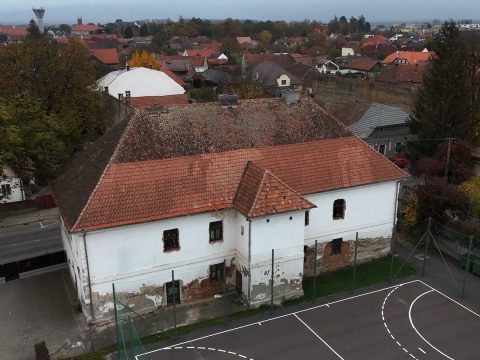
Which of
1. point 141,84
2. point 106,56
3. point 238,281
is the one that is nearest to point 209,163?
point 238,281

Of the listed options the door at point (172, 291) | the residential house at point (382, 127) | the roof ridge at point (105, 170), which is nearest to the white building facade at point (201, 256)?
the door at point (172, 291)

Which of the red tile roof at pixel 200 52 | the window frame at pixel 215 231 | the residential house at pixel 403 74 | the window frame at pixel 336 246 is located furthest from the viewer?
the red tile roof at pixel 200 52

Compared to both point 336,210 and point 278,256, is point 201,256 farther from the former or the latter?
point 336,210

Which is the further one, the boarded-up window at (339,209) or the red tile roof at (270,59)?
the red tile roof at (270,59)

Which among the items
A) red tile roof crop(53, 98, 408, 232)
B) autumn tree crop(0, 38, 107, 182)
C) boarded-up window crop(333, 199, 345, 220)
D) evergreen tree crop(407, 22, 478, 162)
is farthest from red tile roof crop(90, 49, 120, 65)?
boarded-up window crop(333, 199, 345, 220)

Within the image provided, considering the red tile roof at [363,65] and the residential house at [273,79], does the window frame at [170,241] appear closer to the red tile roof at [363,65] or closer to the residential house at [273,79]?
the residential house at [273,79]

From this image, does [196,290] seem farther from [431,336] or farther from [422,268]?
[422,268]
